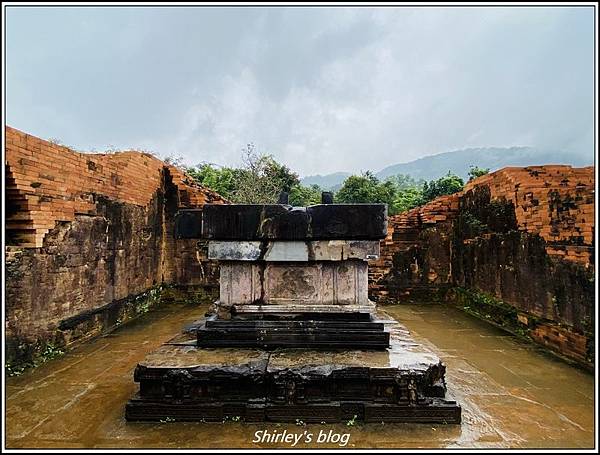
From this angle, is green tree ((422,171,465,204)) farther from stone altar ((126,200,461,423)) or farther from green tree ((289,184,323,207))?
stone altar ((126,200,461,423))

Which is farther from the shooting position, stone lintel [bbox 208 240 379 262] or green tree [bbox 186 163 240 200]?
green tree [bbox 186 163 240 200]

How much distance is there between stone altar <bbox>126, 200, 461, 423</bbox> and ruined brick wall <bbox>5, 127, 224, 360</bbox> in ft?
6.40

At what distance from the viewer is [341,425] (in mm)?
2934

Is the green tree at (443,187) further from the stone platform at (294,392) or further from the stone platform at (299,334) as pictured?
the stone platform at (294,392)

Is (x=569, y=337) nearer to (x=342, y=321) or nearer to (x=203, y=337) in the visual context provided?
(x=342, y=321)

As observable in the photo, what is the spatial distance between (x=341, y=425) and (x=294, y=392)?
435 mm

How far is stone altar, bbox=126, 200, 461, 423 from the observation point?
9.89 ft

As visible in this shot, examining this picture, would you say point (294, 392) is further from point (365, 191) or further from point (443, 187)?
point (365, 191)

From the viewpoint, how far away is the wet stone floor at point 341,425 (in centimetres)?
271

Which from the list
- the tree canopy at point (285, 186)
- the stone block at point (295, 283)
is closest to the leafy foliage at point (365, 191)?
the tree canopy at point (285, 186)

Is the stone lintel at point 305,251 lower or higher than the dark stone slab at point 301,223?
lower

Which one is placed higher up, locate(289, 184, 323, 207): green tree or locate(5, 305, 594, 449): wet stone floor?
locate(289, 184, 323, 207): green tree

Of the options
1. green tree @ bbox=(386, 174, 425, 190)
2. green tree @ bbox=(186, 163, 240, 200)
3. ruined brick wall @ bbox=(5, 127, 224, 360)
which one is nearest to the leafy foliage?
green tree @ bbox=(186, 163, 240, 200)

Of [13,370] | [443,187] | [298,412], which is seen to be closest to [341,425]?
[298,412]
